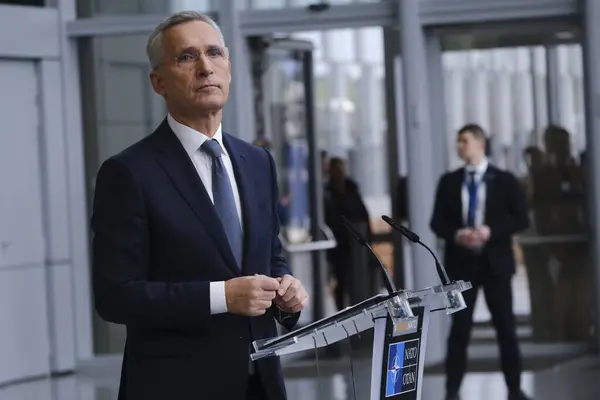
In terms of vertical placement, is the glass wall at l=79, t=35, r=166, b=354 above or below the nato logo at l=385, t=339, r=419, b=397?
above

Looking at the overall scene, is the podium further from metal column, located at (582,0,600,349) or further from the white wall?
the white wall

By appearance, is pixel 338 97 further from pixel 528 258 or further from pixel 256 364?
pixel 256 364

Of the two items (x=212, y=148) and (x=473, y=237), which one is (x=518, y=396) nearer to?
(x=473, y=237)

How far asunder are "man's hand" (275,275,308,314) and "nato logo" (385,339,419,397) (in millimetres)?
318

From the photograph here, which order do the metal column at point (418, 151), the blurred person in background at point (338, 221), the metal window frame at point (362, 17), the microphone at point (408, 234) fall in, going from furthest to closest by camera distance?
1. the blurred person in background at point (338, 221)
2. the metal column at point (418, 151)
3. the metal window frame at point (362, 17)
4. the microphone at point (408, 234)

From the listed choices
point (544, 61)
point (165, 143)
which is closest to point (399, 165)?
point (544, 61)

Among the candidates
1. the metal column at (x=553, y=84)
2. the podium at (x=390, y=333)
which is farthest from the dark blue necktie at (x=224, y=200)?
the metal column at (x=553, y=84)

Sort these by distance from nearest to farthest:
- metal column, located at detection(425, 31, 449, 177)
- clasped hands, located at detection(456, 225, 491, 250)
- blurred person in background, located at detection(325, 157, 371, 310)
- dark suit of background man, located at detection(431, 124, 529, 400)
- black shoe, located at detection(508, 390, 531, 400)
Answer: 1. clasped hands, located at detection(456, 225, 491, 250)
2. dark suit of background man, located at detection(431, 124, 529, 400)
3. black shoe, located at detection(508, 390, 531, 400)
4. metal column, located at detection(425, 31, 449, 177)
5. blurred person in background, located at detection(325, 157, 371, 310)

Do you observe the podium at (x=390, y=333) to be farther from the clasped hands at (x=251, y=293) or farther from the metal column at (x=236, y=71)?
the metal column at (x=236, y=71)

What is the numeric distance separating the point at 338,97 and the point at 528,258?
111 inches

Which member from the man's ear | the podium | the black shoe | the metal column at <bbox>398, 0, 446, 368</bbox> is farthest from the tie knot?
the metal column at <bbox>398, 0, 446, 368</bbox>

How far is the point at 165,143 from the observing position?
274cm

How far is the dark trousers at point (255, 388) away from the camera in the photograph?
2705mm

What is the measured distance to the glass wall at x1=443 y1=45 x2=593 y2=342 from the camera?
982cm
